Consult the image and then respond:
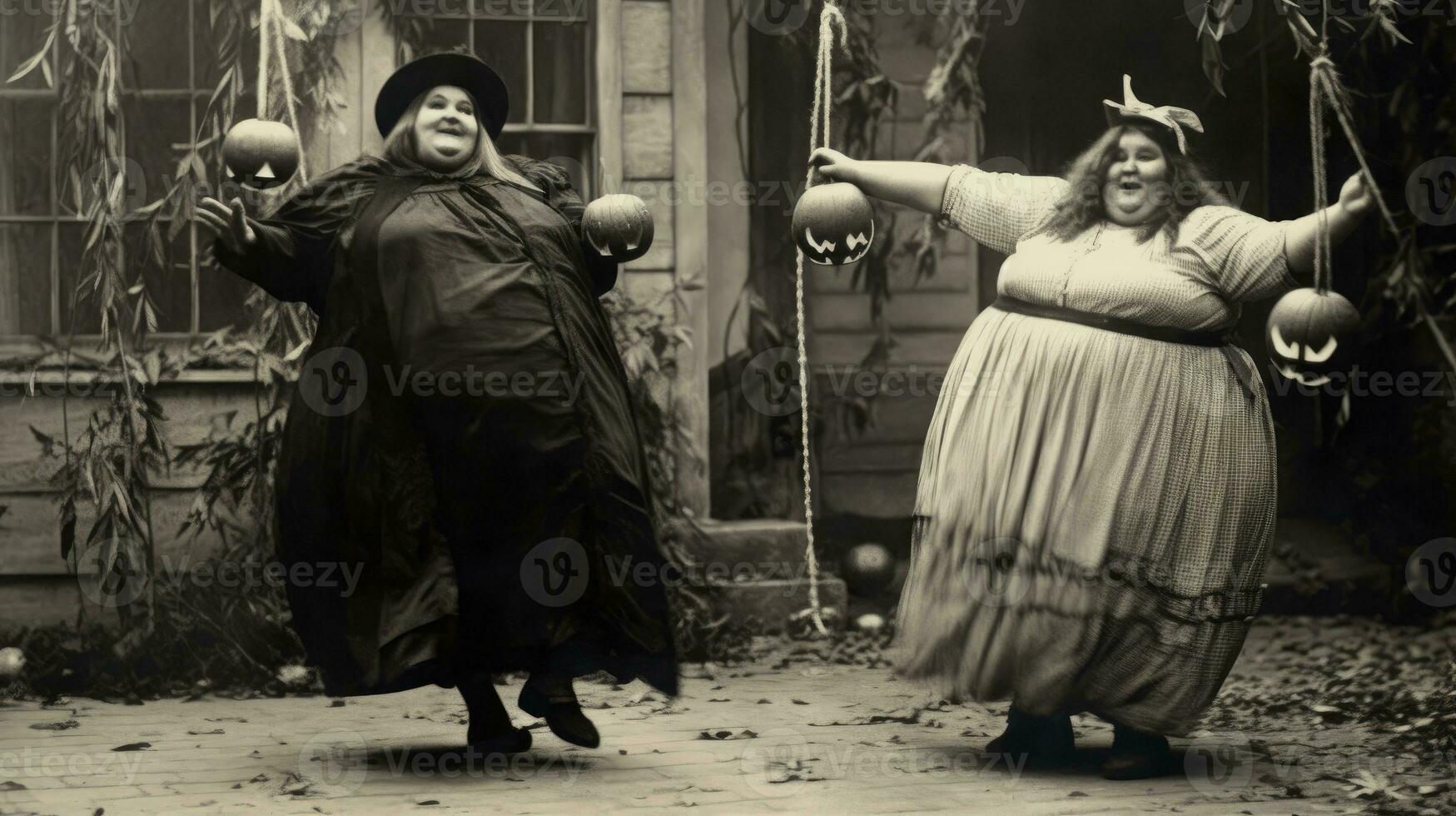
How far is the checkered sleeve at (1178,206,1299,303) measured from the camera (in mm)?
4723

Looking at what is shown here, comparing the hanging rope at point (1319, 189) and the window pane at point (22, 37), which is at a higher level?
the window pane at point (22, 37)

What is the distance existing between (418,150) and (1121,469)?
215 cm

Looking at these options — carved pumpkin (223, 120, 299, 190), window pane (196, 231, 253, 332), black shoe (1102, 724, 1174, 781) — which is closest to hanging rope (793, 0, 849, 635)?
carved pumpkin (223, 120, 299, 190)

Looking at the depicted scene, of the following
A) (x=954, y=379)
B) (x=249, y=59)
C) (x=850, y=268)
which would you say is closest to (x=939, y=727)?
(x=954, y=379)

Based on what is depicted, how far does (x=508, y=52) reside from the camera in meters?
7.37

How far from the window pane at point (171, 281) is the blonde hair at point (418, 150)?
7.65ft

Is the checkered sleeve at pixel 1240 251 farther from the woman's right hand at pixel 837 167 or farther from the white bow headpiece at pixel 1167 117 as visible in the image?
the woman's right hand at pixel 837 167

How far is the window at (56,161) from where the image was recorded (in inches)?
280

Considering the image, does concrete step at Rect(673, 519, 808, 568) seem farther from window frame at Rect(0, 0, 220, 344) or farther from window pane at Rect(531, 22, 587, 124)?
window frame at Rect(0, 0, 220, 344)

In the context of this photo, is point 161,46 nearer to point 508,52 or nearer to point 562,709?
point 508,52

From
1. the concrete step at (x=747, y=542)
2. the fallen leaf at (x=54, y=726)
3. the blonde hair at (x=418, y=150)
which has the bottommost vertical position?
the fallen leaf at (x=54, y=726)

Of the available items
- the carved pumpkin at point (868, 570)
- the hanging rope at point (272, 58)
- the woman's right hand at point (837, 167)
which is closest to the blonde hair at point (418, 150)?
the hanging rope at point (272, 58)

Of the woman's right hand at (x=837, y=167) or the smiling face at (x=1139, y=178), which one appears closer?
the smiling face at (x=1139, y=178)

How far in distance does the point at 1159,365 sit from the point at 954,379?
58 cm
